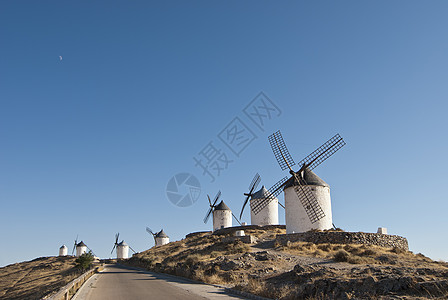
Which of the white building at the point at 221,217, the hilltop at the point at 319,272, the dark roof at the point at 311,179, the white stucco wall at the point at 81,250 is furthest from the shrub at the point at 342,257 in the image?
the white stucco wall at the point at 81,250

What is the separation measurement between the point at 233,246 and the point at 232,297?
18664 mm

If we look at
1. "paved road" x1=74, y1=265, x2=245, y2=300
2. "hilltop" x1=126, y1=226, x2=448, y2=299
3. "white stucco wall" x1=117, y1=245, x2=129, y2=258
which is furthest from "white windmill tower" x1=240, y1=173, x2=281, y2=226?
"white stucco wall" x1=117, y1=245, x2=129, y2=258

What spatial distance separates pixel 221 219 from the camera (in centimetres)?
5925

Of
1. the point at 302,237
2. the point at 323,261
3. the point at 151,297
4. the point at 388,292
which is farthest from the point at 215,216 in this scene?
the point at 388,292

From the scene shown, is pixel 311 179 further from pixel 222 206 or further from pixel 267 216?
pixel 222 206

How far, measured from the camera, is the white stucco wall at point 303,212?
3294 centimetres

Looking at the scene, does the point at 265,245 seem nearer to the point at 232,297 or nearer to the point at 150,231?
the point at 232,297

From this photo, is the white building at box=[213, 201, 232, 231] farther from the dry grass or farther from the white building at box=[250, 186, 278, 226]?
the dry grass

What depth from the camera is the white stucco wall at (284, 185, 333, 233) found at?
32938mm

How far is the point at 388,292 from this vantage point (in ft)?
30.3

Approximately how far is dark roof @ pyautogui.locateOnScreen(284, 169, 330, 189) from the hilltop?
6275 millimetres

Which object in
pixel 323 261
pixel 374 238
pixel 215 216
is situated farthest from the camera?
pixel 215 216

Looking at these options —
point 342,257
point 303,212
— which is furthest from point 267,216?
point 342,257

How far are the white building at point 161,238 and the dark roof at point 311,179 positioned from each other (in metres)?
52.0
